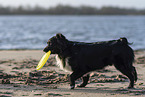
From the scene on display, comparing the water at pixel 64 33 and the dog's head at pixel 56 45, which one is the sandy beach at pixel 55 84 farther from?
the water at pixel 64 33

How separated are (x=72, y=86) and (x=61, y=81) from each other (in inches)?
36.2

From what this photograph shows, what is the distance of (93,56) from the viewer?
21.9 feet

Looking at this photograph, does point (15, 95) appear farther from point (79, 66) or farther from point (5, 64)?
point (5, 64)

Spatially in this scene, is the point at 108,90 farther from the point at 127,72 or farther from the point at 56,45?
the point at 56,45

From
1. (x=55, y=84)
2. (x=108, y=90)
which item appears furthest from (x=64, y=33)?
(x=108, y=90)

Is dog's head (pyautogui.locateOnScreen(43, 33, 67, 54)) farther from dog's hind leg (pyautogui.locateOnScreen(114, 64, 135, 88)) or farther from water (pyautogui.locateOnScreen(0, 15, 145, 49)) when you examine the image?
water (pyautogui.locateOnScreen(0, 15, 145, 49))

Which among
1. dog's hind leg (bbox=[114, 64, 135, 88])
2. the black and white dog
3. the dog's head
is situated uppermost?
the dog's head

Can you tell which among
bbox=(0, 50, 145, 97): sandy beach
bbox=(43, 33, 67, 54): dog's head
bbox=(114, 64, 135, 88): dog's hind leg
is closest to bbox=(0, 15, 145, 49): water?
bbox=(0, 50, 145, 97): sandy beach

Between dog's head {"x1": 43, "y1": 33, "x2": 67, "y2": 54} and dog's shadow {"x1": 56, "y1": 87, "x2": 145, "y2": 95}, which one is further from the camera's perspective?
dog's head {"x1": 43, "y1": 33, "x2": 67, "y2": 54}

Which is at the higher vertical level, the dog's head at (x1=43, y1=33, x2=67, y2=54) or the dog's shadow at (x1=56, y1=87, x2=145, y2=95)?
the dog's head at (x1=43, y1=33, x2=67, y2=54)

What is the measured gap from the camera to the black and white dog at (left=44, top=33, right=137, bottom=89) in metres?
6.54

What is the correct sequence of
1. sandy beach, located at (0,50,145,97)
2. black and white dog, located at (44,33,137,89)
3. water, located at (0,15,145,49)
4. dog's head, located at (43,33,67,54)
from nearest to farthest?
1. sandy beach, located at (0,50,145,97)
2. black and white dog, located at (44,33,137,89)
3. dog's head, located at (43,33,67,54)
4. water, located at (0,15,145,49)

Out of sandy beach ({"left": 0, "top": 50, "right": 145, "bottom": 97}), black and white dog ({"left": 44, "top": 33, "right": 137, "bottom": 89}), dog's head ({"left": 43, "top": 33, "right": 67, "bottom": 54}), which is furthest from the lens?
dog's head ({"left": 43, "top": 33, "right": 67, "bottom": 54})

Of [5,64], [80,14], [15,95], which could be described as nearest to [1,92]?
[15,95]
